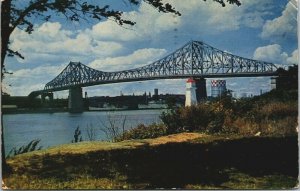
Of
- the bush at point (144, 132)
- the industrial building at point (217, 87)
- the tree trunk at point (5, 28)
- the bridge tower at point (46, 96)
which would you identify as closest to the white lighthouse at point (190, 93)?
the industrial building at point (217, 87)

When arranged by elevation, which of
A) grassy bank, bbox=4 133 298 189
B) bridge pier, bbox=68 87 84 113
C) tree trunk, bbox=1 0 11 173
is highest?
tree trunk, bbox=1 0 11 173

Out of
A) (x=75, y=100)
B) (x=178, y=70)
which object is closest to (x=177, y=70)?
(x=178, y=70)

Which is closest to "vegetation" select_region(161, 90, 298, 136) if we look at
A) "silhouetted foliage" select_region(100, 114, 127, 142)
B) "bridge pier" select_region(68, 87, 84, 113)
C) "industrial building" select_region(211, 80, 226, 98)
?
"industrial building" select_region(211, 80, 226, 98)

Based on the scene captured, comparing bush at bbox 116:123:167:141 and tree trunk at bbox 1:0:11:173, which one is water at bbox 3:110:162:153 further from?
tree trunk at bbox 1:0:11:173

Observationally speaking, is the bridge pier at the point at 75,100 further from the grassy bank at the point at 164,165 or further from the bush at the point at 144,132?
the bush at the point at 144,132

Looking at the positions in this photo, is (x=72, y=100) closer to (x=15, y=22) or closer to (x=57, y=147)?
(x=57, y=147)

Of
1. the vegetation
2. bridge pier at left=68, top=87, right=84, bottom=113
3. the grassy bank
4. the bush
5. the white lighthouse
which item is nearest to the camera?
the grassy bank

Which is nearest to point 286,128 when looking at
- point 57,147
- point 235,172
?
point 235,172
